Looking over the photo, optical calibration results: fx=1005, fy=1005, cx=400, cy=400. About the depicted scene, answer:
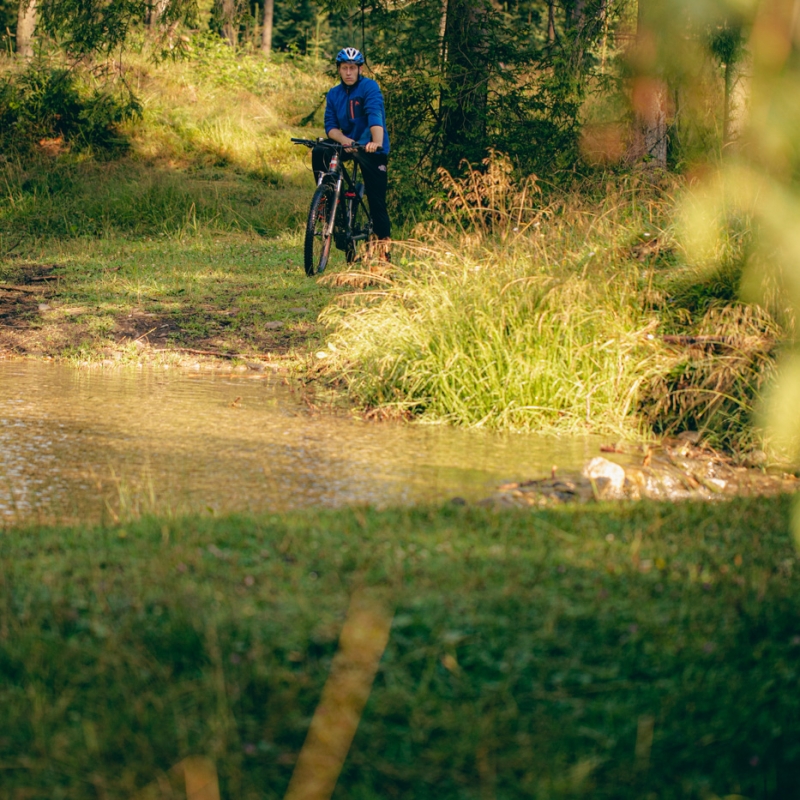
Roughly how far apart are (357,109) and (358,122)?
0.12 meters

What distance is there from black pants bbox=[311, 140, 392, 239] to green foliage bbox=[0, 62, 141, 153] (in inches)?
259

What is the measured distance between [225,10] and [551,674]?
40.7 ft

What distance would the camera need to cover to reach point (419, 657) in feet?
8.76

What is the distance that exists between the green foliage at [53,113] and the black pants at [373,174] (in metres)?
6.57

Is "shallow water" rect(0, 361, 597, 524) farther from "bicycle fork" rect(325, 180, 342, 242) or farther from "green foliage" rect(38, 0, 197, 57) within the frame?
"green foliage" rect(38, 0, 197, 57)

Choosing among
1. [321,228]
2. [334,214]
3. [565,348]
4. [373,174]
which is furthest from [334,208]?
[565,348]

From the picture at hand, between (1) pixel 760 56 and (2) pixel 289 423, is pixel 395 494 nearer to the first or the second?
(2) pixel 289 423

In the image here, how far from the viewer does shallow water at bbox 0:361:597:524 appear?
13.8 feet

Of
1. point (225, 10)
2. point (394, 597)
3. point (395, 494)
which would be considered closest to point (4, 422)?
point (395, 494)

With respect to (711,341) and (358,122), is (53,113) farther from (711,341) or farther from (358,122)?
(711,341)

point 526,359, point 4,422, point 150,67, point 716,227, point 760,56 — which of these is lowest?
point 4,422

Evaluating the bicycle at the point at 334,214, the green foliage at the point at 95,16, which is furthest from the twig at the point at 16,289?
the green foliage at the point at 95,16

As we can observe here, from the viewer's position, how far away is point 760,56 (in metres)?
2.97

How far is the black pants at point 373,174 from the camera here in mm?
9695
